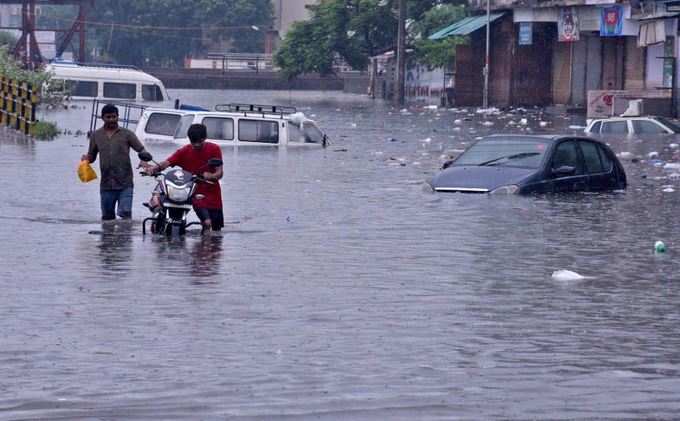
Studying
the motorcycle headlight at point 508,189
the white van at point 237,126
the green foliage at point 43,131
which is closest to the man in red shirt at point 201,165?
the motorcycle headlight at point 508,189

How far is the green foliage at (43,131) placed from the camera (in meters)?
37.6

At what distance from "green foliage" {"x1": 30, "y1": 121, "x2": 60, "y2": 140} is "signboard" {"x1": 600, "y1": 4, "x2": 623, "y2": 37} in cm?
3018

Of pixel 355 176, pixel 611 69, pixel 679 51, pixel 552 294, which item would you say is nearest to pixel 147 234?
pixel 552 294

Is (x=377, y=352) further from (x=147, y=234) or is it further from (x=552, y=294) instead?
(x=147, y=234)

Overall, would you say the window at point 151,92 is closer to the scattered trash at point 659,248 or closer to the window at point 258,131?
the window at point 258,131

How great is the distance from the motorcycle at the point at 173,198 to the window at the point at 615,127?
2468cm

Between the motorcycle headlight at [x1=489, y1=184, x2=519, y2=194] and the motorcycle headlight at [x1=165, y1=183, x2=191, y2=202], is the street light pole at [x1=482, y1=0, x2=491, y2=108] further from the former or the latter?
the motorcycle headlight at [x1=165, y1=183, x2=191, y2=202]

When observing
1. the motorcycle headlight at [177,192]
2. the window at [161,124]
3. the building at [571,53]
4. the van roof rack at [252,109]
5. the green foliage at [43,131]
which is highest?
the building at [571,53]

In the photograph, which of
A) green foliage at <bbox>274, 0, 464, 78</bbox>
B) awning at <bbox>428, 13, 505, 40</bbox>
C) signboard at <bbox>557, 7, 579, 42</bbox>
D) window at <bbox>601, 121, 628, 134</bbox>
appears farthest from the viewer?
green foliage at <bbox>274, 0, 464, 78</bbox>

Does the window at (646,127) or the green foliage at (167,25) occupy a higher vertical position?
the green foliage at (167,25)

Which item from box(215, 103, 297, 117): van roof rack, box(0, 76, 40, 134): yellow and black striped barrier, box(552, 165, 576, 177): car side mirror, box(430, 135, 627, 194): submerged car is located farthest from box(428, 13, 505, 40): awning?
box(552, 165, 576, 177): car side mirror

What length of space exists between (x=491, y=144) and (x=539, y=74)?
2024 inches

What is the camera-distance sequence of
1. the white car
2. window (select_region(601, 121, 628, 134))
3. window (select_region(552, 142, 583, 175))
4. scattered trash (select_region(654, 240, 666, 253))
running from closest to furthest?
scattered trash (select_region(654, 240, 666, 253))
window (select_region(552, 142, 583, 175))
the white car
window (select_region(601, 121, 628, 134))

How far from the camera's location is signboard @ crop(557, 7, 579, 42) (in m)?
66.9
